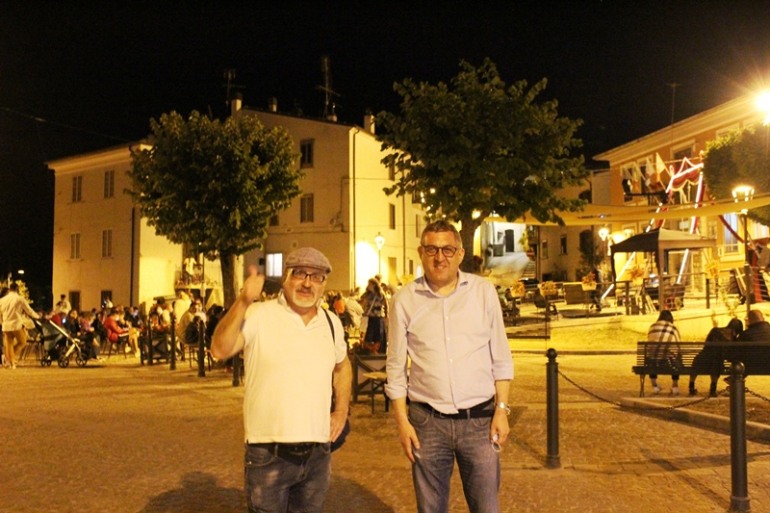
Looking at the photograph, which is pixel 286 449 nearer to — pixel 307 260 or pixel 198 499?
pixel 307 260

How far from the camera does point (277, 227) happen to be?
3906cm

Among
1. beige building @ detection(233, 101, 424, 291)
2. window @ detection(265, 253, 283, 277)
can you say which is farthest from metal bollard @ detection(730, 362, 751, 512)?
window @ detection(265, 253, 283, 277)

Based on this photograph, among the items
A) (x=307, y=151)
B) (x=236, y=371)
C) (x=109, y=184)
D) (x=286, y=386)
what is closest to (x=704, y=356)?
(x=236, y=371)

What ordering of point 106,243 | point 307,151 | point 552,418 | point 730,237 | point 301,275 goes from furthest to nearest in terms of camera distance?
point 106,243 < point 307,151 < point 730,237 < point 552,418 < point 301,275

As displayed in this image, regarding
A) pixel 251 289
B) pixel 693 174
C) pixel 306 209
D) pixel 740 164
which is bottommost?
pixel 251 289

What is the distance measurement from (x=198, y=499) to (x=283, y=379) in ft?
9.83

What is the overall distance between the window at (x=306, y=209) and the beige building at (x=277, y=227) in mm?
49

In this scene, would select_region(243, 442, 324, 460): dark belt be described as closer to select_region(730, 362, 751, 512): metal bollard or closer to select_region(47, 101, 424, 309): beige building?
select_region(730, 362, 751, 512): metal bollard

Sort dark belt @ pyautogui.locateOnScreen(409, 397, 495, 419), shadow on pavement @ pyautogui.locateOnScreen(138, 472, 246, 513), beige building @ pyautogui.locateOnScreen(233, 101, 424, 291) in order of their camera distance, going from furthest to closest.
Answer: beige building @ pyautogui.locateOnScreen(233, 101, 424, 291) < shadow on pavement @ pyautogui.locateOnScreen(138, 472, 246, 513) < dark belt @ pyautogui.locateOnScreen(409, 397, 495, 419)

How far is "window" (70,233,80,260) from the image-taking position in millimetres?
40656

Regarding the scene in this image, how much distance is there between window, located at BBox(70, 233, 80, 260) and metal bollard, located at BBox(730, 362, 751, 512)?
3925cm

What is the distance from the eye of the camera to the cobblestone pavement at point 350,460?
6.21 m

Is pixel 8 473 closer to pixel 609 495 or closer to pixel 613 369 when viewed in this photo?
pixel 609 495

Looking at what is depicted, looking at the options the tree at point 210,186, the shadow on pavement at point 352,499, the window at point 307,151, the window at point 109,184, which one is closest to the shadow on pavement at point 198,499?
the shadow on pavement at point 352,499
